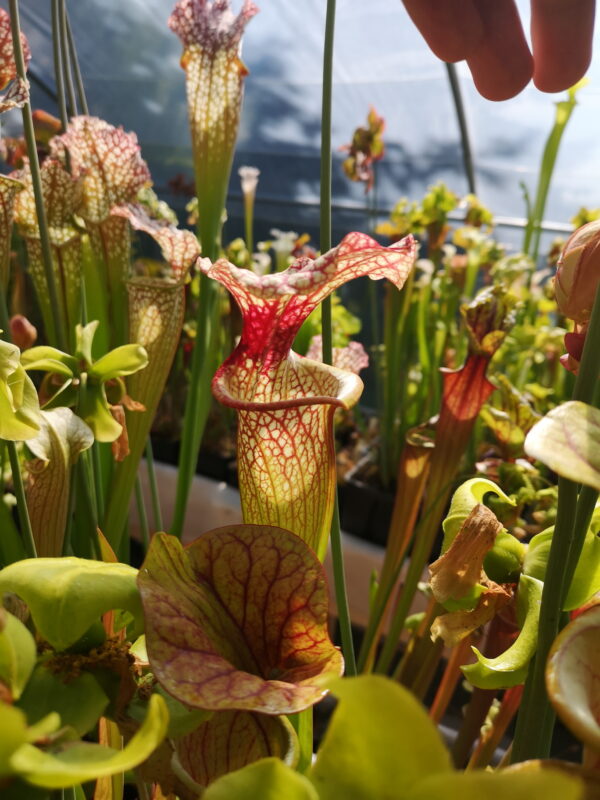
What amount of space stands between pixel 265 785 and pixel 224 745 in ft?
0.44

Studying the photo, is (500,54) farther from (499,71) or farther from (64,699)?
(64,699)

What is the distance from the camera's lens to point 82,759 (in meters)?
0.17

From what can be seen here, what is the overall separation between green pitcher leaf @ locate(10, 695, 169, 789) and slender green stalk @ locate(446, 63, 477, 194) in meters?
3.52

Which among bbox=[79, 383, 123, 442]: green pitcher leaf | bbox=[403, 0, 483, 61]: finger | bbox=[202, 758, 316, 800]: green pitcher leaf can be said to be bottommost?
bbox=[202, 758, 316, 800]: green pitcher leaf

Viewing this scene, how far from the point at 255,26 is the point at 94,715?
3.72m

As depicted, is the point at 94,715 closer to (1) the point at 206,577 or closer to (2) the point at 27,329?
(1) the point at 206,577

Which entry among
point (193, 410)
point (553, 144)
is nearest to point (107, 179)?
point (193, 410)

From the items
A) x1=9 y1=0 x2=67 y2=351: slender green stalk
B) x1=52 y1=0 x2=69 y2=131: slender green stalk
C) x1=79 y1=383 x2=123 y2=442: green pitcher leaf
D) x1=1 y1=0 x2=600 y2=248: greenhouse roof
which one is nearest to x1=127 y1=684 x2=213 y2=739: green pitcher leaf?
x1=79 y1=383 x2=123 y2=442: green pitcher leaf

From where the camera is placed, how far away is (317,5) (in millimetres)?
3160

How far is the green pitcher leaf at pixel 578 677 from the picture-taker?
0.57 feet

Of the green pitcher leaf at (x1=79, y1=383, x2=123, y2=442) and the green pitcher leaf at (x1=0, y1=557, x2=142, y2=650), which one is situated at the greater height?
the green pitcher leaf at (x1=79, y1=383, x2=123, y2=442)

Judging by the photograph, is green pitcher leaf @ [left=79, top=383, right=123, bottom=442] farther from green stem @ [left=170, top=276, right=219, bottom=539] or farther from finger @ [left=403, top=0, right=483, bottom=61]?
finger @ [left=403, top=0, right=483, bottom=61]

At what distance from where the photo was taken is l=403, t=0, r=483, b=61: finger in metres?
0.53

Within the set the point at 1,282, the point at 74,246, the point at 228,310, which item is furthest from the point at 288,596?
the point at 228,310
